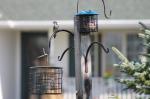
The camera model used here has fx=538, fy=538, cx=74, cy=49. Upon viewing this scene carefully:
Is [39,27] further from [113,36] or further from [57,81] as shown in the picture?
[57,81]

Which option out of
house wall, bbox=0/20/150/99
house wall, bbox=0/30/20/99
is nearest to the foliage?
house wall, bbox=0/20/150/99

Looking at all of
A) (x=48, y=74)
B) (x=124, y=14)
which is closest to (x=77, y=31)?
(x=48, y=74)

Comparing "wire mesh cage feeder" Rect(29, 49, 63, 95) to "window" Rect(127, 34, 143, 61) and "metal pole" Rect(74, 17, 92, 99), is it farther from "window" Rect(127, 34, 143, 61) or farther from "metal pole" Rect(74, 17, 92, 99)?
"window" Rect(127, 34, 143, 61)

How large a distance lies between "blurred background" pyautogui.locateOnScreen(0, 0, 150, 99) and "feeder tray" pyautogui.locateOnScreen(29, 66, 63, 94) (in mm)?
7692

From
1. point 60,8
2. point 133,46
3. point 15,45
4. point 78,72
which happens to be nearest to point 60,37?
point 60,8

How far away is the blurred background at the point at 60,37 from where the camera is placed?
16.0m

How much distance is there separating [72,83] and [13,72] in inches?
90.5

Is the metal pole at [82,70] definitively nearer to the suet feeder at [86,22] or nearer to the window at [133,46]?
the suet feeder at [86,22]

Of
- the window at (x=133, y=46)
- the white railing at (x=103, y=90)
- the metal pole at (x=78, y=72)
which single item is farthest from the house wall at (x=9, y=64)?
the metal pole at (x=78, y=72)

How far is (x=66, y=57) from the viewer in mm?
17094

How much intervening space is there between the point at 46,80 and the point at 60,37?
9.35 meters

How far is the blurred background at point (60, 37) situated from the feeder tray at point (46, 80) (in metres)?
7.69

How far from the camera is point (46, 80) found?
7.79 metres

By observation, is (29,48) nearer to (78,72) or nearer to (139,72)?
(139,72)
